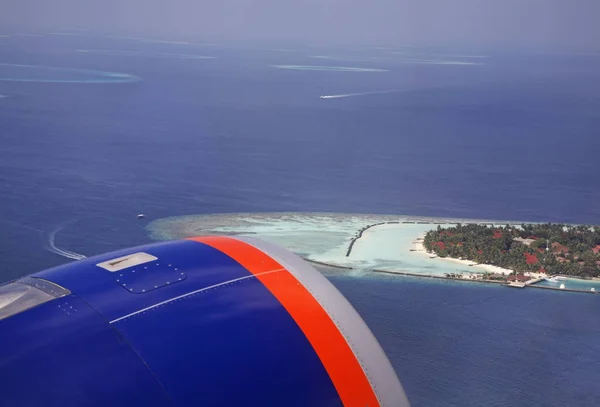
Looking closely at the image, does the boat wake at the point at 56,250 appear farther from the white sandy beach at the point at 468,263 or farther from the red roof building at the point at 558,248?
the red roof building at the point at 558,248

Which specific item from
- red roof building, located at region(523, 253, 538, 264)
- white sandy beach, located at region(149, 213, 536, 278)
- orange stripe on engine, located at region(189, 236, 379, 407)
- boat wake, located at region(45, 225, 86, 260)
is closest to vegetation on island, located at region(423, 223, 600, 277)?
red roof building, located at region(523, 253, 538, 264)

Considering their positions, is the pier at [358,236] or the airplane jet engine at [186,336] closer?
the airplane jet engine at [186,336]

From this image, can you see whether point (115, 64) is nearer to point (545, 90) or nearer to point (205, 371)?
point (545, 90)

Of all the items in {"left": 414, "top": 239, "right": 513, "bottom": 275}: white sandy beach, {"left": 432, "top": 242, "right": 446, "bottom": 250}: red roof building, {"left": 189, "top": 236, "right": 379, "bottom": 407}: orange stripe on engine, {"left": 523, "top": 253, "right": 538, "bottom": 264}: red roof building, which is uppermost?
{"left": 189, "top": 236, "right": 379, "bottom": 407}: orange stripe on engine

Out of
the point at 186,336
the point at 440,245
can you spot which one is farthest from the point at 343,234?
the point at 186,336

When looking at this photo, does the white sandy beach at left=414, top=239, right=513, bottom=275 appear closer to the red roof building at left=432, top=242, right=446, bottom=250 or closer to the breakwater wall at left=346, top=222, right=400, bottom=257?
the red roof building at left=432, top=242, right=446, bottom=250

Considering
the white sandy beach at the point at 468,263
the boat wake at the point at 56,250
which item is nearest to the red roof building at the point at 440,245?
the white sandy beach at the point at 468,263

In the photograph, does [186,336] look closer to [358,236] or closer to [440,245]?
[440,245]
